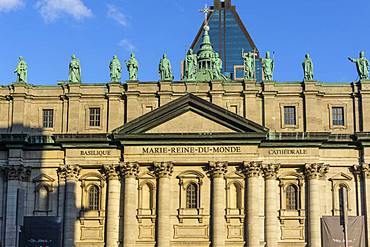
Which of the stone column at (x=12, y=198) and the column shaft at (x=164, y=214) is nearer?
the column shaft at (x=164, y=214)

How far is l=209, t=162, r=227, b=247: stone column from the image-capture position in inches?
2456

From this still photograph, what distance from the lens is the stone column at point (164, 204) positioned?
62.8 meters

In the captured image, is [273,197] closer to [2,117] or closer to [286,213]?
[286,213]

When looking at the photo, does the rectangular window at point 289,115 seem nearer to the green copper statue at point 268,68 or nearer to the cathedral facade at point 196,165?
the cathedral facade at point 196,165

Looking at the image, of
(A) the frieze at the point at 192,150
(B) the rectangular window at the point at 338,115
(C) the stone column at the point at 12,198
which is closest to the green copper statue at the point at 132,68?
(A) the frieze at the point at 192,150

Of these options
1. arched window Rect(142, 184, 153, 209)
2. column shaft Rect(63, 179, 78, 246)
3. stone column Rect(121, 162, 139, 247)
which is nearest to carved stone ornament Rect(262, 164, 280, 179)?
arched window Rect(142, 184, 153, 209)

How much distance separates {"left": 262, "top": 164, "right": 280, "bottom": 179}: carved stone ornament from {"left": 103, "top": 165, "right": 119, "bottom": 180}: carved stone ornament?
13.2 meters

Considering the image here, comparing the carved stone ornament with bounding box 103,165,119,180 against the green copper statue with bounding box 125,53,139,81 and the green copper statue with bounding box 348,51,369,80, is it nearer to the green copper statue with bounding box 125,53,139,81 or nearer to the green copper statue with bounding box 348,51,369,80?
the green copper statue with bounding box 125,53,139,81

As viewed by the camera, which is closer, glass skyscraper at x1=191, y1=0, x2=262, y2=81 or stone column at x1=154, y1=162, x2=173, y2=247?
stone column at x1=154, y1=162, x2=173, y2=247

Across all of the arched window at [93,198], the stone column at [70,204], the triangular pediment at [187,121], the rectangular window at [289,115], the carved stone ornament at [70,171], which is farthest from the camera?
the rectangular window at [289,115]

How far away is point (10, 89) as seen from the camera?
6756 cm

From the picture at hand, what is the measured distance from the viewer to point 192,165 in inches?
2534

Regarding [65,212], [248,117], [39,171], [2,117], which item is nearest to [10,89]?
[2,117]

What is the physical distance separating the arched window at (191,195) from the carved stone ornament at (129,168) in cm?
500
